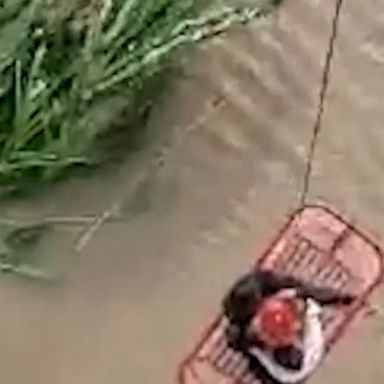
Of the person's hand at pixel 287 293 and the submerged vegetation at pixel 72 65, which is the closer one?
the submerged vegetation at pixel 72 65

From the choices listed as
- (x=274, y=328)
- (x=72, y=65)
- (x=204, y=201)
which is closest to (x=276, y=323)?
(x=274, y=328)

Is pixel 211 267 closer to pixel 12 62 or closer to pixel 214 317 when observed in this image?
pixel 214 317

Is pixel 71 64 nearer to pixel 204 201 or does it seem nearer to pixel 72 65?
pixel 72 65

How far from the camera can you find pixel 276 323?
3.75ft

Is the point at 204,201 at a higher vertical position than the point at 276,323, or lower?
higher

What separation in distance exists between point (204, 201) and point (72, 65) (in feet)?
0.61

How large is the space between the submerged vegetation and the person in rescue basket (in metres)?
0.17

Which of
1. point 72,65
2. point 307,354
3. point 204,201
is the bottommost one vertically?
point 307,354

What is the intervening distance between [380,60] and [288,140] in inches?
4.4

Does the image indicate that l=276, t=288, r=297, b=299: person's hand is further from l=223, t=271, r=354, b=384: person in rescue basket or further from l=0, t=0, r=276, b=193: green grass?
l=0, t=0, r=276, b=193: green grass

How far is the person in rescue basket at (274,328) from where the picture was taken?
3.74ft

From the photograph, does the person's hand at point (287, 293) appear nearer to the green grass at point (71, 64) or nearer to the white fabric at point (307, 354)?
the white fabric at point (307, 354)

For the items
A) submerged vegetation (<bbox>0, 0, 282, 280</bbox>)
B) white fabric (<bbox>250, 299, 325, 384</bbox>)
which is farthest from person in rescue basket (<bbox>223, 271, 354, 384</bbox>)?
submerged vegetation (<bbox>0, 0, 282, 280</bbox>)

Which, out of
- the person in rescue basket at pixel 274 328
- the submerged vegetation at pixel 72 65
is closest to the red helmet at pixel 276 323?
the person in rescue basket at pixel 274 328
